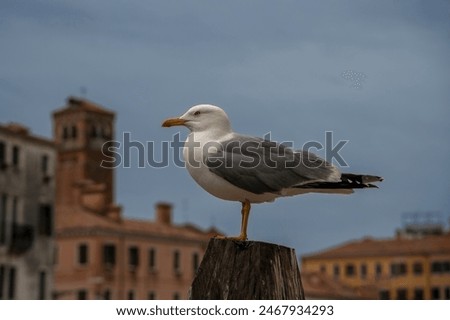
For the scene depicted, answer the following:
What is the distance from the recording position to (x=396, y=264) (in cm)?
3512

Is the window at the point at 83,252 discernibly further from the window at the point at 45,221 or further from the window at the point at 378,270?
the window at the point at 378,270

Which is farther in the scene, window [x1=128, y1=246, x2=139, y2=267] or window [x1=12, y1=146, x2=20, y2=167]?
window [x1=128, y1=246, x2=139, y2=267]

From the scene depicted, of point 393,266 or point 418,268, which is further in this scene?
point 393,266

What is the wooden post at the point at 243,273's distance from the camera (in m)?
3.55

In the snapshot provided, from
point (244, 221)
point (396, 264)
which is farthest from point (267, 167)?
point (396, 264)

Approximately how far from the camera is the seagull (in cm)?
346

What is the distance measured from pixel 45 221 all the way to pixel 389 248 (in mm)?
17379

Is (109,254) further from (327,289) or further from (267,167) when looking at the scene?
(267,167)

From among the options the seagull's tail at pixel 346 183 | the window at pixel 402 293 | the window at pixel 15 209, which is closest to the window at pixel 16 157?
the window at pixel 15 209

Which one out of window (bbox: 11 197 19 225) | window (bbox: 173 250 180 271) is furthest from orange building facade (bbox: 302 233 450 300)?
window (bbox: 11 197 19 225)

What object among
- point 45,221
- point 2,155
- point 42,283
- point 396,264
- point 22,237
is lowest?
point 42,283

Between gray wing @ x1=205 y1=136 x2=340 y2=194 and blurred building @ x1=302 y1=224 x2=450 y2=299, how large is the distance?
97.1 ft

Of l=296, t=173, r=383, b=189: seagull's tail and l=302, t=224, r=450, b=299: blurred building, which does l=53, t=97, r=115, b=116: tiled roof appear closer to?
l=302, t=224, r=450, b=299: blurred building
